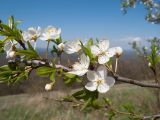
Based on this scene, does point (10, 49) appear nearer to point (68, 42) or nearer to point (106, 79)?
point (68, 42)

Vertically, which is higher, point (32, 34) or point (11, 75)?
point (32, 34)

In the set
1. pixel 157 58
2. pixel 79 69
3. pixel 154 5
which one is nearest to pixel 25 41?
pixel 79 69

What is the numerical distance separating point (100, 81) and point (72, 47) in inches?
7.8

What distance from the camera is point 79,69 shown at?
1.21 meters

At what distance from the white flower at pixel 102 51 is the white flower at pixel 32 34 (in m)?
0.29

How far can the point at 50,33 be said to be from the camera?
1.44 m

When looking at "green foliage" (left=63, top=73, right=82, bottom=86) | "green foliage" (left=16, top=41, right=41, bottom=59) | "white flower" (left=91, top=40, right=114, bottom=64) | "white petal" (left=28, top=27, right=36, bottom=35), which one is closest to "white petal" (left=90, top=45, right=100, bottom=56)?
"white flower" (left=91, top=40, right=114, bottom=64)

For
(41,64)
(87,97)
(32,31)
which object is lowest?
(87,97)

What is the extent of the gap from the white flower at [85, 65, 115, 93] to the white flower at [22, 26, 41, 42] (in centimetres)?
33

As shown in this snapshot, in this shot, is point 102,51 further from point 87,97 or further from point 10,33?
point 10,33

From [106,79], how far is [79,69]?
106mm

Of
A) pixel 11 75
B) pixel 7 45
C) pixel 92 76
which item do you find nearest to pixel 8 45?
pixel 7 45

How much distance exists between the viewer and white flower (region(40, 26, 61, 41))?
1436mm

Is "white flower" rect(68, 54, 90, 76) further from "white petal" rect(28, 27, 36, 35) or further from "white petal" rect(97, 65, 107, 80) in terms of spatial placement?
"white petal" rect(28, 27, 36, 35)
